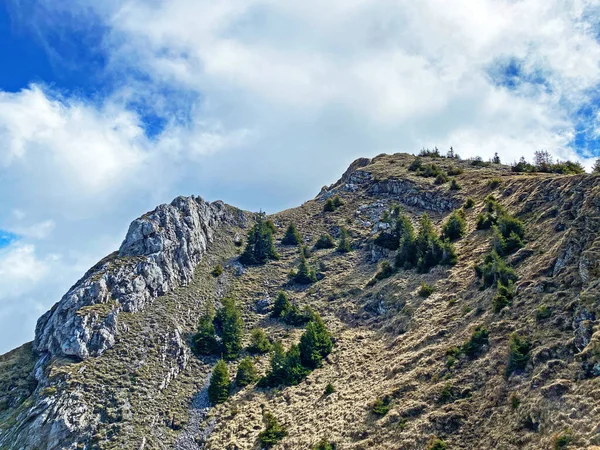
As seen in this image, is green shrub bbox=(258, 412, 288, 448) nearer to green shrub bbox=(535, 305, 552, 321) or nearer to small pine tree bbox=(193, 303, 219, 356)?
small pine tree bbox=(193, 303, 219, 356)

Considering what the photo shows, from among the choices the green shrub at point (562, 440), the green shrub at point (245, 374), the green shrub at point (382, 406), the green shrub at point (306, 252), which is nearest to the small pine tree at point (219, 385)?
the green shrub at point (245, 374)

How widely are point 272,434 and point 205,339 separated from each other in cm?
2238

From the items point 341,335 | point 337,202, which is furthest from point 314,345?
point 337,202

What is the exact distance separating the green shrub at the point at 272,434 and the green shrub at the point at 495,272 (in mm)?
26892

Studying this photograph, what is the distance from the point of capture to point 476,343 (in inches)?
1687

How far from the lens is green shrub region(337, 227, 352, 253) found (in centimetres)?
8812

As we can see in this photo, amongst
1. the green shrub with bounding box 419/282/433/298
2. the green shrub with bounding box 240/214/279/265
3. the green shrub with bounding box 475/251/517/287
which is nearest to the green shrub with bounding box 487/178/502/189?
the green shrub with bounding box 419/282/433/298

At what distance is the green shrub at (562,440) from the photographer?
27.9 meters

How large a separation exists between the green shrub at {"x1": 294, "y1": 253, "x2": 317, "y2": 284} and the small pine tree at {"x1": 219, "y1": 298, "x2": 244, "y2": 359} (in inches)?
537

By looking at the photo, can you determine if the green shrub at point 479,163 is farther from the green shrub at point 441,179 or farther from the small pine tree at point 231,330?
the small pine tree at point 231,330

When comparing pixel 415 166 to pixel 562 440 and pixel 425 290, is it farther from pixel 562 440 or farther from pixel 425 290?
pixel 562 440

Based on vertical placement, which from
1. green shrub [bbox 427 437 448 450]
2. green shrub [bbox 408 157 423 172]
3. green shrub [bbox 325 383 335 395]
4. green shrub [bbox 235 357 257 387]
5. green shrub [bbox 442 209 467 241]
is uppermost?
green shrub [bbox 408 157 423 172]

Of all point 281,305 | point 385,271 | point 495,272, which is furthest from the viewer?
point 281,305

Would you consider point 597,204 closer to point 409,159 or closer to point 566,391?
point 566,391
